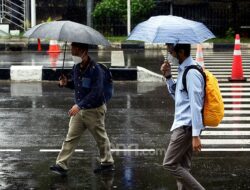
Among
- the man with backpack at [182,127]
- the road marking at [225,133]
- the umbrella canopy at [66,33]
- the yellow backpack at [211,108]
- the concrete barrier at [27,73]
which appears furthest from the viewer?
the concrete barrier at [27,73]

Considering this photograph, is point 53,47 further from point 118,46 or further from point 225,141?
point 225,141

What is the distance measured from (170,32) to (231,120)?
481 centimetres

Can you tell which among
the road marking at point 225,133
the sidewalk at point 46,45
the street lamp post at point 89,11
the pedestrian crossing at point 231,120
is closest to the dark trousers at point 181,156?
the pedestrian crossing at point 231,120

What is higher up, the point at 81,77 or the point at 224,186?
the point at 81,77

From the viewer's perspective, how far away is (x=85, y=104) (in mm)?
7078

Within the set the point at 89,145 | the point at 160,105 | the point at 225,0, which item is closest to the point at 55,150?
the point at 89,145

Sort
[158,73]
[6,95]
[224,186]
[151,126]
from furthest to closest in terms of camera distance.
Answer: [158,73], [6,95], [151,126], [224,186]

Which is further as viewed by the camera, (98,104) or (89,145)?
(89,145)

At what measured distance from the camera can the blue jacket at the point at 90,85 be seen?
23.1ft

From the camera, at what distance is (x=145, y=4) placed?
24.4 metres

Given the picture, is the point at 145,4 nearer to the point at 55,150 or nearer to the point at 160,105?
the point at 160,105

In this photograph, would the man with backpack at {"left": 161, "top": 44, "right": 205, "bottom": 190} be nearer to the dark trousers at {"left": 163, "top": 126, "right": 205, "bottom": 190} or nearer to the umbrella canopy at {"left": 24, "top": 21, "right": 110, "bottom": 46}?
the dark trousers at {"left": 163, "top": 126, "right": 205, "bottom": 190}

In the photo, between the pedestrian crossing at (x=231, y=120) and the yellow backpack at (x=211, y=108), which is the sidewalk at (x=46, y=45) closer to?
the pedestrian crossing at (x=231, y=120)

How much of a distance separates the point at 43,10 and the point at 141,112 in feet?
51.1
